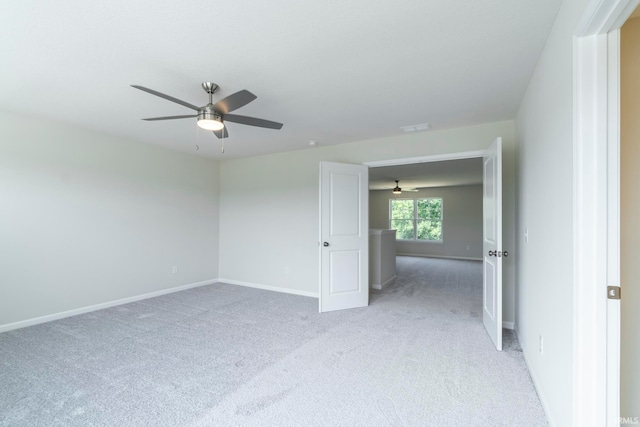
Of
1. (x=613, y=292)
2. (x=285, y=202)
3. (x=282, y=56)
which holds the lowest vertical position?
(x=613, y=292)

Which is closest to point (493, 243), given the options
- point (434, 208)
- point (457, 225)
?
point (457, 225)

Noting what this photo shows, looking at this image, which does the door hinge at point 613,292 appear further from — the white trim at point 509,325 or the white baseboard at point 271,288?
the white baseboard at point 271,288

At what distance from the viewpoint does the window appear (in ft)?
33.1

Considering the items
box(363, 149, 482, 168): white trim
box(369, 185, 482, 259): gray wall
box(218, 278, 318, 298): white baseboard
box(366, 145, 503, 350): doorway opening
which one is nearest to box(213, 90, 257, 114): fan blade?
box(363, 149, 482, 168): white trim

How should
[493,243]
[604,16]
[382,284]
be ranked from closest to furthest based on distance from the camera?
[604,16]
[493,243]
[382,284]

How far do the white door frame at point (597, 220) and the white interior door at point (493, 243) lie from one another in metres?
1.57

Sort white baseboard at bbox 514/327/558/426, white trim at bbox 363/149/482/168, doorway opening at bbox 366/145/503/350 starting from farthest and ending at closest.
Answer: doorway opening at bbox 366/145/503/350 → white trim at bbox 363/149/482/168 → white baseboard at bbox 514/327/558/426

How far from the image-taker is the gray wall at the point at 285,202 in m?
4.09

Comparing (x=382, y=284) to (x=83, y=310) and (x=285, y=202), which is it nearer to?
(x=285, y=202)

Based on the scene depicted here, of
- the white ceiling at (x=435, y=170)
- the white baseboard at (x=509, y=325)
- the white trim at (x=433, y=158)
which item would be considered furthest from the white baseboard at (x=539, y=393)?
the white ceiling at (x=435, y=170)

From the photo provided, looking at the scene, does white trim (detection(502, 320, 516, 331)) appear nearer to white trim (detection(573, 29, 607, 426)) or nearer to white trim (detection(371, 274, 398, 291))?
white trim (detection(371, 274, 398, 291))

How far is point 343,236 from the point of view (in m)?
4.22

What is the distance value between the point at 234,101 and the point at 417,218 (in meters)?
9.28

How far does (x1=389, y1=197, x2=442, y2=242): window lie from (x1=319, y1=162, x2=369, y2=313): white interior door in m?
6.59
